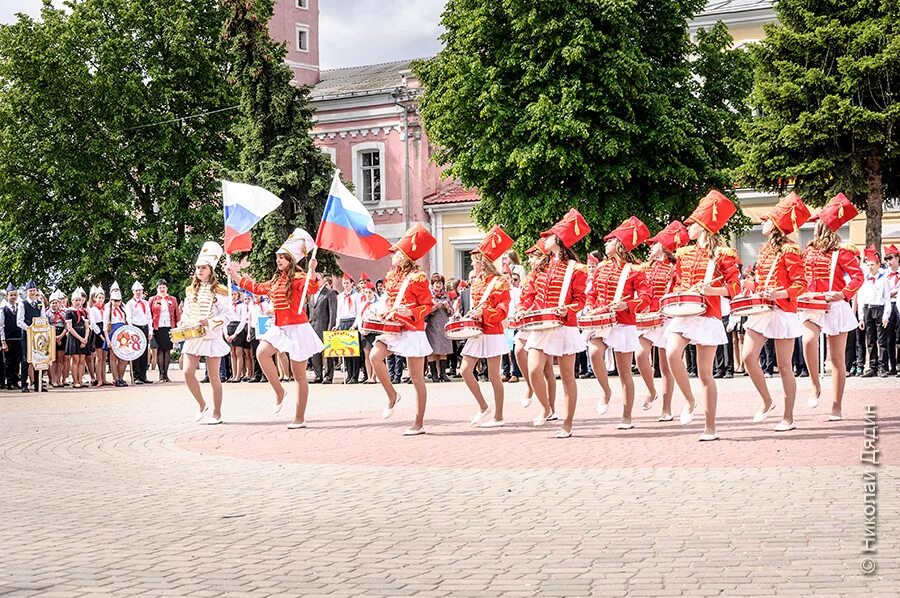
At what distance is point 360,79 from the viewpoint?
57.5m

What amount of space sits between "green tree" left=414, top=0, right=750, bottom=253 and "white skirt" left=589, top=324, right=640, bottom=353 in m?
19.5

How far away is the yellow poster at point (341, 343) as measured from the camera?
27.2 metres

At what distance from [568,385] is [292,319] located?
165 inches

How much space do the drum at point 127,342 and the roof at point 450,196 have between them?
23299 mm

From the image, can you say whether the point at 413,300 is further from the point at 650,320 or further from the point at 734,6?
the point at 734,6

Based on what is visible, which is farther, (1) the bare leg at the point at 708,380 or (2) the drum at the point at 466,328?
(2) the drum at the point at 466,328

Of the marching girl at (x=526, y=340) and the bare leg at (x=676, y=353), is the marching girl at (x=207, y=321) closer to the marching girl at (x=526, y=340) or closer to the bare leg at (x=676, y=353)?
the marching girl at (x=526, y=340)

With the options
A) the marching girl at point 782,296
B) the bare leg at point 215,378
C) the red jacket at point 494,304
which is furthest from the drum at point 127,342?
the marching girl at point 782,296

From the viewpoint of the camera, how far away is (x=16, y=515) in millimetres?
9633

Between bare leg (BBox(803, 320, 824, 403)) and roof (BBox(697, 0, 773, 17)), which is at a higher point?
roof (BBox(697, 0, 773, 17))

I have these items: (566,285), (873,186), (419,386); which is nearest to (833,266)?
(566,285)

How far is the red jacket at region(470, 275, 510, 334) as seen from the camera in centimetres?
1566

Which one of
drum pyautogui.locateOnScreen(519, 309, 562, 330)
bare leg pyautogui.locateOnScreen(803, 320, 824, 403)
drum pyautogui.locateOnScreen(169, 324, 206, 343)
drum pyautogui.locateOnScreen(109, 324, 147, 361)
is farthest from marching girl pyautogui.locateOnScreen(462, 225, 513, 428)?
drum pyautogui.locateOnScreen(109, 324, 147, 361)

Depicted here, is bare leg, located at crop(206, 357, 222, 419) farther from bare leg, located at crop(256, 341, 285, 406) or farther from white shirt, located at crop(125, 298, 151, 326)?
white shirt, located at crop(125, 298, 151, 326)
